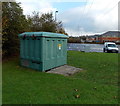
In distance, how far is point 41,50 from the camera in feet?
21.0

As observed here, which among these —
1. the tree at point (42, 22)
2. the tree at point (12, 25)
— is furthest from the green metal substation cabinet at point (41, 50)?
the tree at point (42, 22)

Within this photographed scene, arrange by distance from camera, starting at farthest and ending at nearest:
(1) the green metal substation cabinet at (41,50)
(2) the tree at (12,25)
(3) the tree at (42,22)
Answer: (3) the tree at (42,22)
(2) the tree at (12,25)
(1) the green metal substation cabinet at (41,50)

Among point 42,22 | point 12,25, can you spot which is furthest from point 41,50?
point 42,22

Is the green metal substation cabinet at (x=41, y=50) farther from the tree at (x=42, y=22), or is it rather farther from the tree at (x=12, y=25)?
the tree at (x=42, y=22)

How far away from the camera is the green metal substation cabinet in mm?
6449

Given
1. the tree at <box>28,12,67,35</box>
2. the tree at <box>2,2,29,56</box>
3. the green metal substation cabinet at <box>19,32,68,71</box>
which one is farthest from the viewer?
the tree at <box>28,12,67,35</box>

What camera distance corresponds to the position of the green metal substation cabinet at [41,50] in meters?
6.45

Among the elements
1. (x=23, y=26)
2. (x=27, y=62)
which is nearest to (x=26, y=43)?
(x=27, y=62)

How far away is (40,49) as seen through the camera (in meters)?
6.44

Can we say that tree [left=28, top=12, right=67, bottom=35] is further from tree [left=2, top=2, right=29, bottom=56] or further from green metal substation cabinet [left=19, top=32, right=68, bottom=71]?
green metal substation cabinet [left=19, top=32, right=68, bottom=71]

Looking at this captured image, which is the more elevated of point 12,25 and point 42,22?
point 42,22

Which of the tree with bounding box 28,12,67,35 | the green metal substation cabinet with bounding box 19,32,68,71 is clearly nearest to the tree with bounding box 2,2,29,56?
the tree with bounding box 28,12,67,35

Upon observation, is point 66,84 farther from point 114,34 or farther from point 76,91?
point 114,34

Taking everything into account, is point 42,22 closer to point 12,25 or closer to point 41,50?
point 12,25
